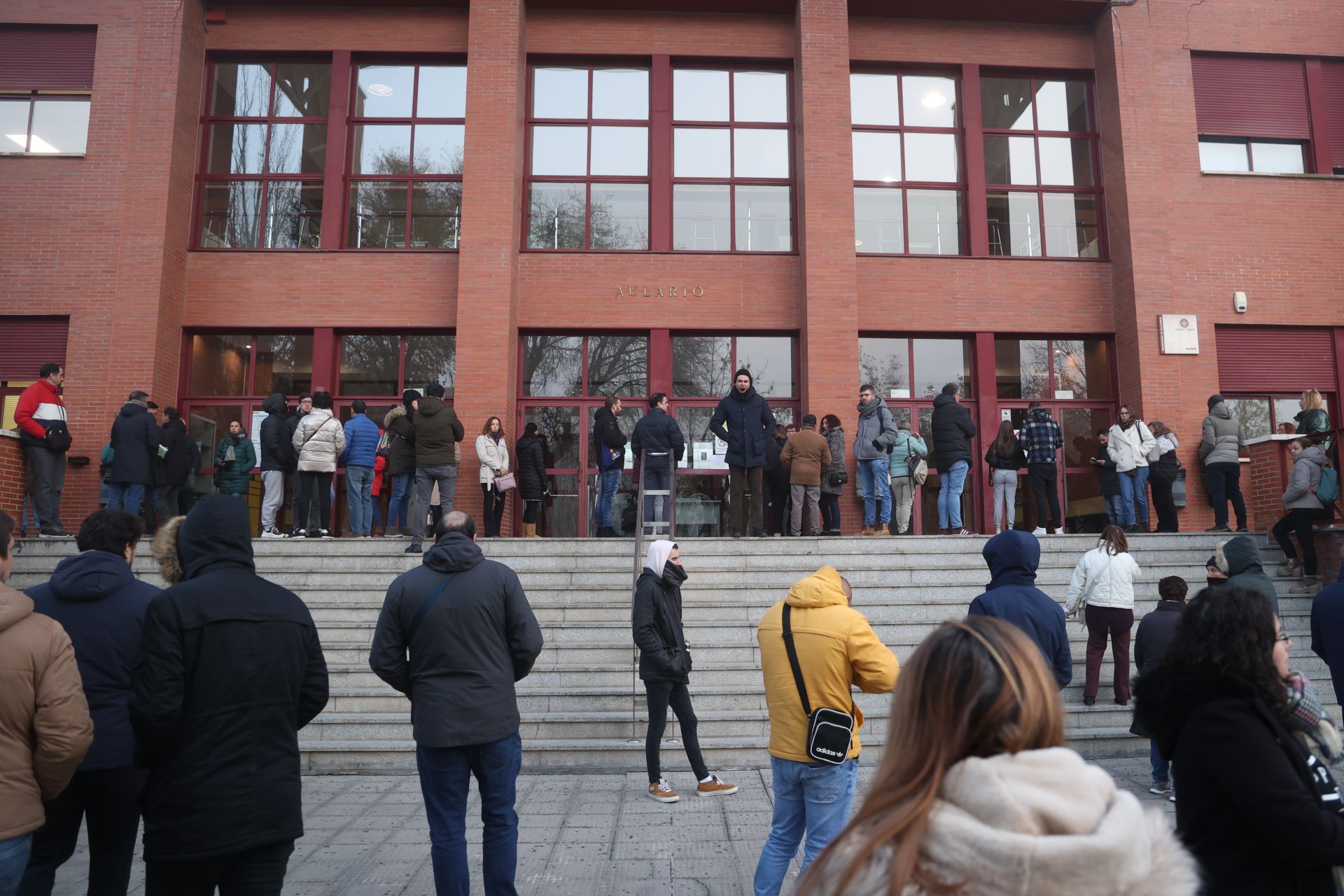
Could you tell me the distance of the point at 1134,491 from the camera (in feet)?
45.6

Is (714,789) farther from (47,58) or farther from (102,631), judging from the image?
(47,58)

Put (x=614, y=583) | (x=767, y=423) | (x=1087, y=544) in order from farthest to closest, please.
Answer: (x=767, y=423)
(x=1087, y=544)
(x=614, y=583)

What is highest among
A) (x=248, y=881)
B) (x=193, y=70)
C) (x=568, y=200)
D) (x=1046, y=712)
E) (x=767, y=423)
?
(x=193, y=70)

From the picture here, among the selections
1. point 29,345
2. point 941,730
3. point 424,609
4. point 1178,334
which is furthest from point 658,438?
point 941,730

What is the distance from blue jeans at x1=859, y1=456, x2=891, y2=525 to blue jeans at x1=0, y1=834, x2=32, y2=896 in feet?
38.6

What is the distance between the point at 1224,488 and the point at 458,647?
12.7m

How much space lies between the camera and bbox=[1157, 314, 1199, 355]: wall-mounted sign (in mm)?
16031

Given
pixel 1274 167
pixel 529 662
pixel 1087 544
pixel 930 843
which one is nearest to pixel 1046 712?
pixel 930 843

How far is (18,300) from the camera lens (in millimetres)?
15656

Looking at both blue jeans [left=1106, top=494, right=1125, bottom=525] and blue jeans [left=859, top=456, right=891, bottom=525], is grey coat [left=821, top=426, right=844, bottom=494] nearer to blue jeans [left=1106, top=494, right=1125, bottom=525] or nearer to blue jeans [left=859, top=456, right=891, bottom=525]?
blue jeans [left=859, top=456, right=891, bottom=525]

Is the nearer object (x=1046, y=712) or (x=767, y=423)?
(x=1046, y=712)

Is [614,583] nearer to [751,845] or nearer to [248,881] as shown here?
[751,845]

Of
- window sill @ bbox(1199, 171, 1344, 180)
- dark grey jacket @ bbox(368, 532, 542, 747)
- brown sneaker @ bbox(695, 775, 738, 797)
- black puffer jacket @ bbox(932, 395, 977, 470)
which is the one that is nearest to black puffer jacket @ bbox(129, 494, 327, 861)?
dark grey jacket @ bbox(368, 532, 542, 747)

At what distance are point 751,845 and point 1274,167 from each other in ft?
55.0
